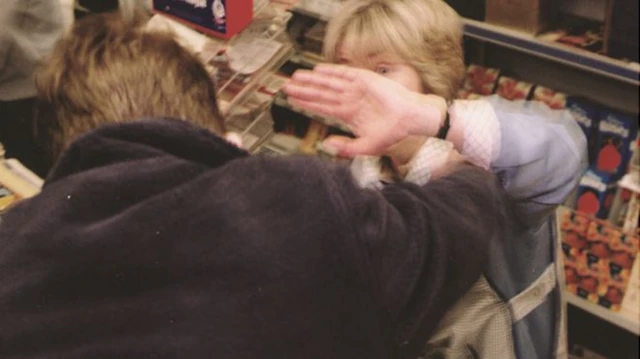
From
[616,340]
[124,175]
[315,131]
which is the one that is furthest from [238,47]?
[616,340]

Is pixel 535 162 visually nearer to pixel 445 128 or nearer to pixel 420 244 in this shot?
pixel 445 128

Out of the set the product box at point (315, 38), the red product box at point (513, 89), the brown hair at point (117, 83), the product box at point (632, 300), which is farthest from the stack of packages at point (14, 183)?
the product box at point (632, 300)

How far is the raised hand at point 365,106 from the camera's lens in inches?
45.9

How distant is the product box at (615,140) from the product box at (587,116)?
16 mm

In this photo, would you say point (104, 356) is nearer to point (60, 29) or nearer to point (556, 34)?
point (60, 29)

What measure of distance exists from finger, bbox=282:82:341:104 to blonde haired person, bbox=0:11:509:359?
29cm

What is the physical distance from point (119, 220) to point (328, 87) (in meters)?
0.46

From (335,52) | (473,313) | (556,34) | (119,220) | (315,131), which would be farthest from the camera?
(315,131)

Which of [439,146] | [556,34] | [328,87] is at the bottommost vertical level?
[556,34]

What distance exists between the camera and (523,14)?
2234 mm

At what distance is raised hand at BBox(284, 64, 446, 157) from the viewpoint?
3.83 ft

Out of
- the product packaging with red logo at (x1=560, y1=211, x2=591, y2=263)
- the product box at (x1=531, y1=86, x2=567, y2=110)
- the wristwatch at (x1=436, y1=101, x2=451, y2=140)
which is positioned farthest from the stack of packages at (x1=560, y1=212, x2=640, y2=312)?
the wristwatch at (x1=436, y1=101, x2=451, y2=140)

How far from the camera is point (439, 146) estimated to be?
1.29 m

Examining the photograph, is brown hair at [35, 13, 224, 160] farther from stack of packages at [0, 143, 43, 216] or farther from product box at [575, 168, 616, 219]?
product box at [575, 168, 616, 219]
